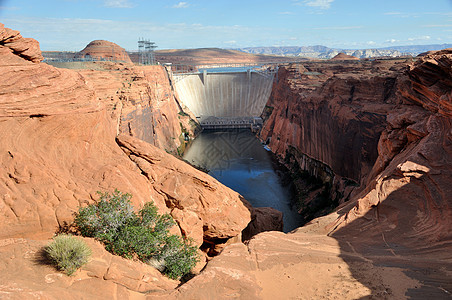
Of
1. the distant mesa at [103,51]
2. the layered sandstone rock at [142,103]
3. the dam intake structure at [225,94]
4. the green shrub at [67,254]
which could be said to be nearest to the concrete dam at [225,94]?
the dam intake structure at [225,94]

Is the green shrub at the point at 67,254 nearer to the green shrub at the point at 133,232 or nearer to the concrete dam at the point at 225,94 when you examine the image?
the green shrub at the point at 133,232

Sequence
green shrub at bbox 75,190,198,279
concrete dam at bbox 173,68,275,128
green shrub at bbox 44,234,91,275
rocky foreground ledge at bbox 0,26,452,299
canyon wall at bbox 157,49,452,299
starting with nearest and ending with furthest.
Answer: green shrub at bbox 44,234,91,275
rocky foreground ledge at bbox 0,26,452,299
canyon wall at bbox 157,49,452,299
green shrub at bbox 75,190,198,279
concrete dam at bbox 173,68,275,128

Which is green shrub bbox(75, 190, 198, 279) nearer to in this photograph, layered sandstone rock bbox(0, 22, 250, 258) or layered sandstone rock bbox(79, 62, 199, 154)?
layered sandstone rock bbox(0, 22, 250, 258)

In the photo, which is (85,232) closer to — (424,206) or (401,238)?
(401,238)

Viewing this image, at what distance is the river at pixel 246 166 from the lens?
3741 cm

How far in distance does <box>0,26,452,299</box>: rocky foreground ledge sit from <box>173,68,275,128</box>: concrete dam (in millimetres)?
55419

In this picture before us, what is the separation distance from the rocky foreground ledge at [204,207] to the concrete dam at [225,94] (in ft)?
182

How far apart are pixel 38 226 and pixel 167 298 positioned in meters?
5.62

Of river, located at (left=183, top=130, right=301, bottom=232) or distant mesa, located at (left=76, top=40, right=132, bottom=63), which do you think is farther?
distant mesa, located at (left=76, top=40, right=132, bottom=63)

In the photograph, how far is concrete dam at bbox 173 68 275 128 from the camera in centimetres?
7675

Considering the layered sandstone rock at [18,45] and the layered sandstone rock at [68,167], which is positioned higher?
the layered sandstone rock at [18,45]

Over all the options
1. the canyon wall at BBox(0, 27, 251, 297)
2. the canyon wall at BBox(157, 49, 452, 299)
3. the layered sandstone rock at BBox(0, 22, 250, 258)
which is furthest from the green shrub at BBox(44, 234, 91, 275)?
the canyon wall at BBox(157, 49, 452, 299)

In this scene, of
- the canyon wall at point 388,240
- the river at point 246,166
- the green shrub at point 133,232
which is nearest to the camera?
the canyon wall at point 388,240

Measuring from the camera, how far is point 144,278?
10961mm
